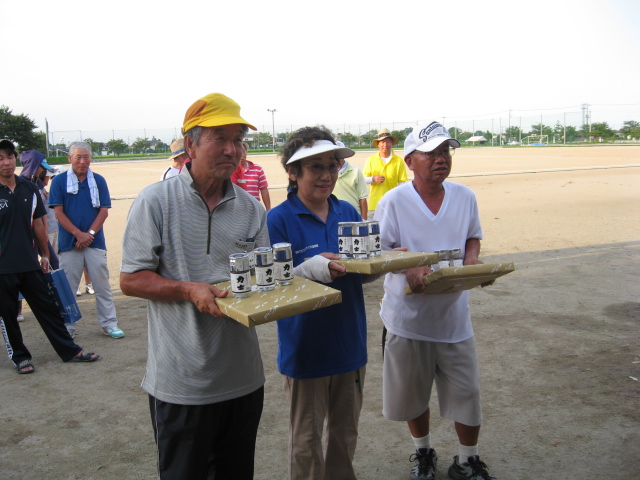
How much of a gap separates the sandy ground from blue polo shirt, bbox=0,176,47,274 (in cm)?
110

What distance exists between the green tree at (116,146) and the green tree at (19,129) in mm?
17243

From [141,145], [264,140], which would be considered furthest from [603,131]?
[141,145]

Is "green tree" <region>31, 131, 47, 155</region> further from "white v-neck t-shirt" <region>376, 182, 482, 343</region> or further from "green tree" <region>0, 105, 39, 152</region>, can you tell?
"white v-neck t-shirt" <region>376, 182, 482, 343</region>

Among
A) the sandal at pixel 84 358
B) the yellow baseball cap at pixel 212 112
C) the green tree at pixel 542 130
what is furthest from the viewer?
the green tree at pixel 542 130

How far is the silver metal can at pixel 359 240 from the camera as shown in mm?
2867

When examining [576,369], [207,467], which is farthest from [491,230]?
[207,467]

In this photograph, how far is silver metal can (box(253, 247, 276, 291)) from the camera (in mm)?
2449

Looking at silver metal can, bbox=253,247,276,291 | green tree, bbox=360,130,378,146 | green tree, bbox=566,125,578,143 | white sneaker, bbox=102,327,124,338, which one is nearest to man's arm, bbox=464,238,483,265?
silver metal can, bbox=253,247,276,291

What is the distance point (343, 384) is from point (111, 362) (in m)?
3.50

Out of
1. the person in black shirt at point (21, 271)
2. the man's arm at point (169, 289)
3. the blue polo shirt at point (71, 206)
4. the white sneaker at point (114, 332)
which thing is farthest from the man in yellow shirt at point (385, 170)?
the man's arm at point (169, 289)

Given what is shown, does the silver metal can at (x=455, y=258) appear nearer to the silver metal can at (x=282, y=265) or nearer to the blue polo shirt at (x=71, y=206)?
the silver metal can at (x=282, y=265)

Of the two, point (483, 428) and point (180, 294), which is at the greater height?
point (180, 294)

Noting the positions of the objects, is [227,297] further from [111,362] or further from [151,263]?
[111,362]

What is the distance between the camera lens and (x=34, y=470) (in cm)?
374
